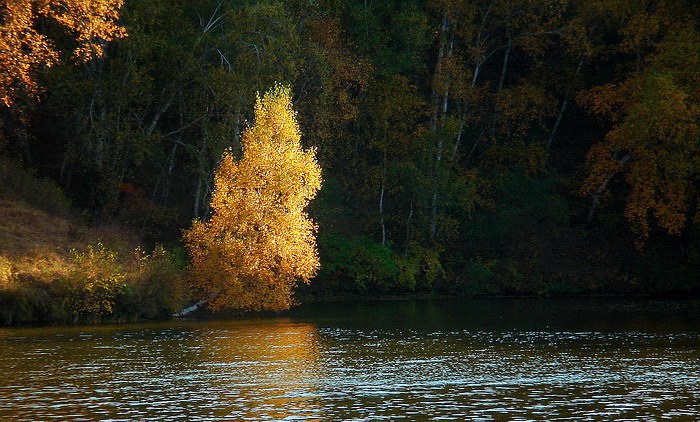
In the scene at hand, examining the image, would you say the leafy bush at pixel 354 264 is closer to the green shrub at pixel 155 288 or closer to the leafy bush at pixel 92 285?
the green shrub at pixel 155 288

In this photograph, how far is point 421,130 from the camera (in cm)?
5703

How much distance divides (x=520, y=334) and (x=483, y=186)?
94.2 ft

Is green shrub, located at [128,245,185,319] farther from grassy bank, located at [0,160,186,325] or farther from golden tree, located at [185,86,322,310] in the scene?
golden tree, located at [185,86,322,310]

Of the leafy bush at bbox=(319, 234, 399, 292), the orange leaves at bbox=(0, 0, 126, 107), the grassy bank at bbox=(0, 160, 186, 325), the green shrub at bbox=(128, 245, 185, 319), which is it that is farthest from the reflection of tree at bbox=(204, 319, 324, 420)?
the leafy bush at bbox=(319, 234, 399, 292)

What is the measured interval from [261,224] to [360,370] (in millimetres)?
18388

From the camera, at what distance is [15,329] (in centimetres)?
3256

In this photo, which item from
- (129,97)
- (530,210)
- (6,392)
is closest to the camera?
(6,392)

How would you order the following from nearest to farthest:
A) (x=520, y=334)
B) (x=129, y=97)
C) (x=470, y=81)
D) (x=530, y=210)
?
(x=520, y=334) < (x=129, y=97) < (x=530, y=210) < (x=470, y=81)

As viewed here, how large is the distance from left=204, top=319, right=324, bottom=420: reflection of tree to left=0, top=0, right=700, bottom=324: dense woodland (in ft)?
47.9

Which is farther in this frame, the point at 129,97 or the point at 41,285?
the point at 129,97

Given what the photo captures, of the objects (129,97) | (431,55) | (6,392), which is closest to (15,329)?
(6,392)

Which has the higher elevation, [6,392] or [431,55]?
[431,55]

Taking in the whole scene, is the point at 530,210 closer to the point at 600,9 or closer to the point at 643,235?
the point at 643,235

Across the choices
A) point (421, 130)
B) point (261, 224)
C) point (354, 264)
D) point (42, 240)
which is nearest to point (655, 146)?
point (421, 130)
